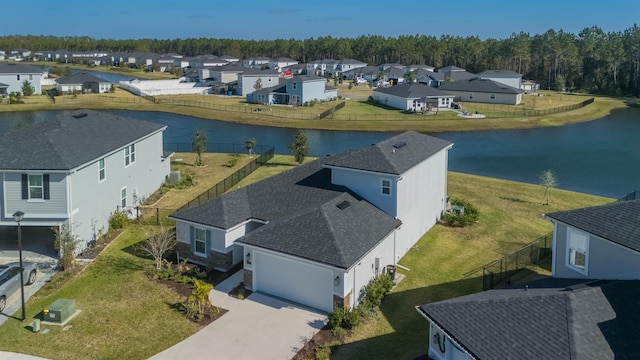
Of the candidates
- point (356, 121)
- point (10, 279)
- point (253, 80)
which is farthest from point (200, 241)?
point (253, 80)

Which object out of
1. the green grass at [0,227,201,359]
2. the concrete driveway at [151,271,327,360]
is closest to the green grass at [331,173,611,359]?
the concrete driveway at [151,271,327,360]

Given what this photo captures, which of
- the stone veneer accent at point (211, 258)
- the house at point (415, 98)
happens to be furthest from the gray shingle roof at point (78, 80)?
the stone veneer accent at point (211, 258)

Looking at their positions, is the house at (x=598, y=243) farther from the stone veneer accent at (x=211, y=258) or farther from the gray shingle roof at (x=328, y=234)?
the stone veneer accent at (x=211, y=258)

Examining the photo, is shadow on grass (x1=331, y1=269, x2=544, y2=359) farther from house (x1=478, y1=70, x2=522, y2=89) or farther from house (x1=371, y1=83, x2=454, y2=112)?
house (x1=478, y1=70, x2=522, y2=89)

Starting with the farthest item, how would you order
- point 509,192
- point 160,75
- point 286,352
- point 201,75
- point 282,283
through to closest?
1. point 160,75
2. point 201,75
3. point 509,192
4. point 282,283
5. point 286,352

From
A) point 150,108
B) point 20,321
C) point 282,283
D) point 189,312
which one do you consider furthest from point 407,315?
point 150,108

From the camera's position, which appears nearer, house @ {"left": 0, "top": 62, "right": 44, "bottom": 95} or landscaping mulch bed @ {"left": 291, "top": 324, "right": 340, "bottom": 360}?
landscaping mulch bed @ {"left": 291, "top": 324, "right": 340, "bottom": 360}

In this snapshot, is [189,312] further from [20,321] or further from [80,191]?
[80,191]
